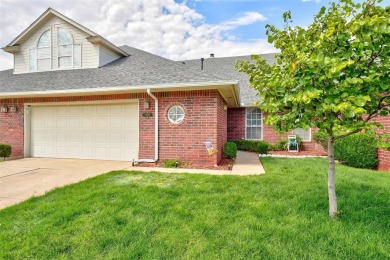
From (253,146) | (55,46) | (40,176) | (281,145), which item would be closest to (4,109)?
(55,46)

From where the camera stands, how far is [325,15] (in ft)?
10.6

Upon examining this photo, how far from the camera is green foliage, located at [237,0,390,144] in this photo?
2.63 metres

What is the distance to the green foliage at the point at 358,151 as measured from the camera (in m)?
7.72

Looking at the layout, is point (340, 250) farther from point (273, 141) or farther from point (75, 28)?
point (75, 28)

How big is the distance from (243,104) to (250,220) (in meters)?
10.1

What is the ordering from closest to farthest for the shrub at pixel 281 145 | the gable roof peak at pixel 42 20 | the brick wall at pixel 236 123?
the gable roof peak at pixel 42 20 < the shrub at pixel 281 145 < the brick wall at pixel 236 123

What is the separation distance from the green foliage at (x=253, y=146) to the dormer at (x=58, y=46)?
798 centimetres

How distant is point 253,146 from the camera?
1195cm

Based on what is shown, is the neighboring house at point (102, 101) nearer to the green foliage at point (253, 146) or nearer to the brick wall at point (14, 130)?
the brick wall at point (14, 130)

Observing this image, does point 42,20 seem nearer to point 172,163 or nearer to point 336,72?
point 172,163

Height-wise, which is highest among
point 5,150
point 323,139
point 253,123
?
point 253,123

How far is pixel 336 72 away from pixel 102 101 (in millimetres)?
8024

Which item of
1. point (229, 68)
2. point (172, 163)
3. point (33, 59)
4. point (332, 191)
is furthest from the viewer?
point (229, 68)

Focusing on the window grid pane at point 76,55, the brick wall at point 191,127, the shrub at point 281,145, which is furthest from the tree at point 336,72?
the window grid pane at point 76,55
